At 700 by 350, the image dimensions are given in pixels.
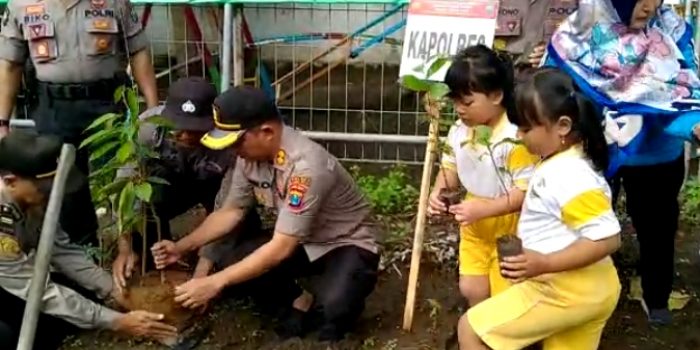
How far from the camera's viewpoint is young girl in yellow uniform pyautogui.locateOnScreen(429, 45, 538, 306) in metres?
3.78

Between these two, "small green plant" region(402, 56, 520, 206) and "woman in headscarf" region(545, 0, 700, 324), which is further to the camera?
"woman in headscarf" region(545, 0, 700, 324)

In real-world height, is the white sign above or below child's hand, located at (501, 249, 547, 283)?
above

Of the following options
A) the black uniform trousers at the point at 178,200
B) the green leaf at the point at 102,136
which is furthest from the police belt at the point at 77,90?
the green leaf at the point at 102,136

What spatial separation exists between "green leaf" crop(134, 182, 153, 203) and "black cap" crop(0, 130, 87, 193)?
35cm

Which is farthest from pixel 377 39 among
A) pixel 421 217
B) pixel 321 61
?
pixel 421 217

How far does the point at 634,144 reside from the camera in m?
4.08

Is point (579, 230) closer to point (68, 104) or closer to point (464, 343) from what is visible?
point (464, 343)

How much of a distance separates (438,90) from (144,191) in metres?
1.15

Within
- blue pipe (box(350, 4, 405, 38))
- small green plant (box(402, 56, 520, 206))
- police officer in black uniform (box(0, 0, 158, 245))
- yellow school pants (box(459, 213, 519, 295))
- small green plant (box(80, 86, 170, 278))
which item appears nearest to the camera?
small green plant (box(402, 56, 520, 206))

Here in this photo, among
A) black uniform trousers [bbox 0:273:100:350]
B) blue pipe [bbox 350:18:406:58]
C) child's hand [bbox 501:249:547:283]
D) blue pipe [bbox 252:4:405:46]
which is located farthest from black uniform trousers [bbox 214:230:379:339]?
blue pipe [bbox 350:18:406:58]

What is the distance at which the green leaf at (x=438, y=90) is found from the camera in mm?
3990

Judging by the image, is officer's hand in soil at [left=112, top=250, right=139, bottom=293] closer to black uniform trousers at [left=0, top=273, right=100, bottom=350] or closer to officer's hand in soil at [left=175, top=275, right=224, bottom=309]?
black uniform trousers at [left=0, top=273, right=100, bottom=350]

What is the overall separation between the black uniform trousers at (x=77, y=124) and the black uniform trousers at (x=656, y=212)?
7.71ft

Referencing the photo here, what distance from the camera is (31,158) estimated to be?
3.71m
